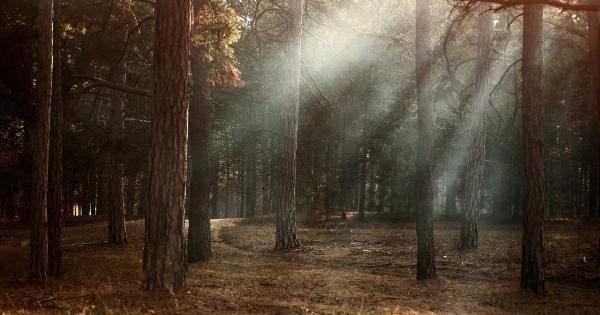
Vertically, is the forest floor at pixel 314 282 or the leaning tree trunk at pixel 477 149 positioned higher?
the leaning tree trunk at pixel 477 149

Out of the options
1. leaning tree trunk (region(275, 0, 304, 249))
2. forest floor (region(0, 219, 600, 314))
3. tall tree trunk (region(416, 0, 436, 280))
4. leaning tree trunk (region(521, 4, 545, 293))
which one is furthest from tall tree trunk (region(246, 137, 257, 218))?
leaning tree trunk (region(521, 4, 545, 293))

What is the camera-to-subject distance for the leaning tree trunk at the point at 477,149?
1780 centimetres

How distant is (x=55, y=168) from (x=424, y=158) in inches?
343

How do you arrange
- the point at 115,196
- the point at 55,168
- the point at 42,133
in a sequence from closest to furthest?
the point at 42,133 → the point at 55,168 → the point at 115,196

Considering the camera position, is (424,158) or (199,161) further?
(199,161)

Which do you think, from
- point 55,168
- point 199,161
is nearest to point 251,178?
point 199,161

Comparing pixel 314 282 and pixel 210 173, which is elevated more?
pixel 210 173

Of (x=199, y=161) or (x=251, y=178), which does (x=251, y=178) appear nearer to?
(x=251, y=178)

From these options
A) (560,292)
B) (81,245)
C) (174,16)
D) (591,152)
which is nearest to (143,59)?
(81,245)

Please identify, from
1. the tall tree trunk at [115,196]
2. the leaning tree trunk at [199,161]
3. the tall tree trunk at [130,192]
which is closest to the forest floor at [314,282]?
the tall tree trunk at [115,196]

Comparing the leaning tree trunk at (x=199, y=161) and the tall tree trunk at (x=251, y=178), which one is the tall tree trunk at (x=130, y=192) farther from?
the leaning tree trunk at (x=199, y=161)

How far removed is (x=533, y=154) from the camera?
34.9 ft

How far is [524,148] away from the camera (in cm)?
1084

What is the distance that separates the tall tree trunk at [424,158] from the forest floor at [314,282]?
63cm
